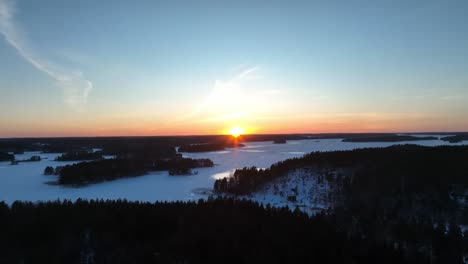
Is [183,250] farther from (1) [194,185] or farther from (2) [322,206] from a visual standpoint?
(1) [194,185]

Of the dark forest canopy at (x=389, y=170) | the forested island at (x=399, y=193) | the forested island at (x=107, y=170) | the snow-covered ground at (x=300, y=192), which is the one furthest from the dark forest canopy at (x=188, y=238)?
the forested island at (x=107, y=170)

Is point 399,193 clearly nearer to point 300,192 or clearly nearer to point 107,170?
point 300,192

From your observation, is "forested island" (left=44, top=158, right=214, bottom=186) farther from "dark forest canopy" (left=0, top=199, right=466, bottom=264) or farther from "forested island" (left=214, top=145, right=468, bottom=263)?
"dark forest canopy" (left=0, top=199, right=466, bottom=264)

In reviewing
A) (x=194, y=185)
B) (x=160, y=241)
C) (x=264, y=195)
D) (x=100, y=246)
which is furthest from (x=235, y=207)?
(x=194, y=185)

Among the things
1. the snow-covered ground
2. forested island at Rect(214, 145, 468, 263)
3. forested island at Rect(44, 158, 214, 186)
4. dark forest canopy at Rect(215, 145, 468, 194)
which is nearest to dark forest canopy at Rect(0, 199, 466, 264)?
forested island at Rect(214, 145, 468, 263)

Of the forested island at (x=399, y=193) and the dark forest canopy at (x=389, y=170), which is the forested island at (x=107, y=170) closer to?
the dark forest canopy at (x=389, y=170)
